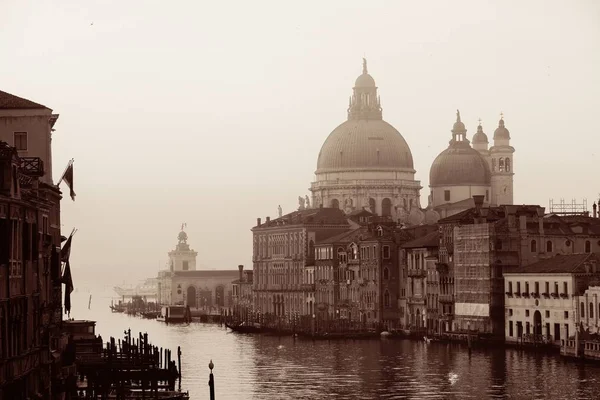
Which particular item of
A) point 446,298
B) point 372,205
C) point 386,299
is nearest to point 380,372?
point 446,298

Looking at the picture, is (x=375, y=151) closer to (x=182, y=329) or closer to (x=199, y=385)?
(x=182, y=329)

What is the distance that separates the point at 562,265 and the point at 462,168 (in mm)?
62370

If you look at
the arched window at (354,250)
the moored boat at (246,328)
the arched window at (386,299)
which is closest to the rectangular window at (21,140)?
the arched window at (386,299)

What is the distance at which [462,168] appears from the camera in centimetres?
15162

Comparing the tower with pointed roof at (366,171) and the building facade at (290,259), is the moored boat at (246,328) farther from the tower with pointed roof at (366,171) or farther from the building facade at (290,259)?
the tower with pointed roof at (366,171)

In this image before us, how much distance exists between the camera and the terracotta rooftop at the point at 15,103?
43656 mm

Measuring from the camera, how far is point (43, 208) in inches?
1580

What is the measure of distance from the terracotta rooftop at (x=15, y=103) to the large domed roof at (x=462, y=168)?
109m

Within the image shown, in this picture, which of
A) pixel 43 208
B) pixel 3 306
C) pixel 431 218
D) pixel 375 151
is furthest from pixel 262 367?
pixel 375 151

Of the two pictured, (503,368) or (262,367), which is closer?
(503,368)

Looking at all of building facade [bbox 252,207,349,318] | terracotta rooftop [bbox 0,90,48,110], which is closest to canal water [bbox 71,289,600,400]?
terracotta rooftop [bbox 0,90,48,110]

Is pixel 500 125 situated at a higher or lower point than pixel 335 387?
higher

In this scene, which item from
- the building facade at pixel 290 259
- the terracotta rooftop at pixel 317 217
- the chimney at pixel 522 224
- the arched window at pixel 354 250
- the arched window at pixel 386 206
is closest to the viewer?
the chimney at pixel 522 224

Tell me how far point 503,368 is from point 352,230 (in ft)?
200
